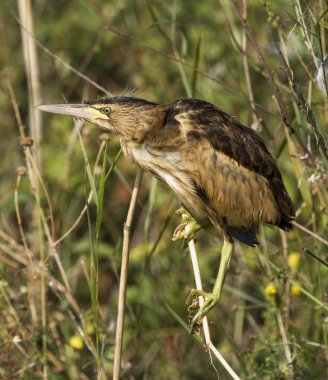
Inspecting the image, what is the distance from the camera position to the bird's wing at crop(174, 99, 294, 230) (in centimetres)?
308

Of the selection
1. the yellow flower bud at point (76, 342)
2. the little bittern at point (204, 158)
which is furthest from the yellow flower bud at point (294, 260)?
the yellow flower bud at point (76, 342)

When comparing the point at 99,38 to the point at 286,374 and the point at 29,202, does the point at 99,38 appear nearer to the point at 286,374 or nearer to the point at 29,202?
the point at 29,202

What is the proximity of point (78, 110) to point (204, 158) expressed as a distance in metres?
0.47

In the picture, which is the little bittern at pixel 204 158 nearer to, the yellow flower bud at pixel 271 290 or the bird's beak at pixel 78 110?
the bird's beak at pixel 78 110

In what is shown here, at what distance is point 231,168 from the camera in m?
3.15

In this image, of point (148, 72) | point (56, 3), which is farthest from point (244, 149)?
point (56, 3)

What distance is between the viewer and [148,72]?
17.5 ft

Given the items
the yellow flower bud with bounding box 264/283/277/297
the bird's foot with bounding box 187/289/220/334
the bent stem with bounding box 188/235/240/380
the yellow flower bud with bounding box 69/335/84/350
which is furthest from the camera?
the yellow flower bud with bounding box 69/335/84/350

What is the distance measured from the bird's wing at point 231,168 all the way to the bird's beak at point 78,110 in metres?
0.28

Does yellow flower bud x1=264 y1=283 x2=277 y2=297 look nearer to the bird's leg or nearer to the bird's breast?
the bird's leg

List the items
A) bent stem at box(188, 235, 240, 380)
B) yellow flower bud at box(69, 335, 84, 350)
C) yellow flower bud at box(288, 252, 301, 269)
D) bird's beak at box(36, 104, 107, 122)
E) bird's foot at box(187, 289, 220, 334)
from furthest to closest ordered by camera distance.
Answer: yellow flower bud at box(288, 252, 301, 269) → yellow flower bud at box(69, 335, 84, 350) → bird's beak at box(36, 104, 107, 122) → bird's foot at box(187, 289, 220, 334) → bent stem at box(188, 235, 240, 380)

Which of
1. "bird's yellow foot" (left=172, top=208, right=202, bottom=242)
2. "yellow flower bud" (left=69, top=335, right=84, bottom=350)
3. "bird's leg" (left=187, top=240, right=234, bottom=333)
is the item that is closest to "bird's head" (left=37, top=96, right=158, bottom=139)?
"bird's yellow foot" (left=172, top=208, right=202, bottom=242)

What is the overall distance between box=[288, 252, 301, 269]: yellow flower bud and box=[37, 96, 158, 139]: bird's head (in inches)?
37.0

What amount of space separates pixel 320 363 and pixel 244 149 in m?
0.85
